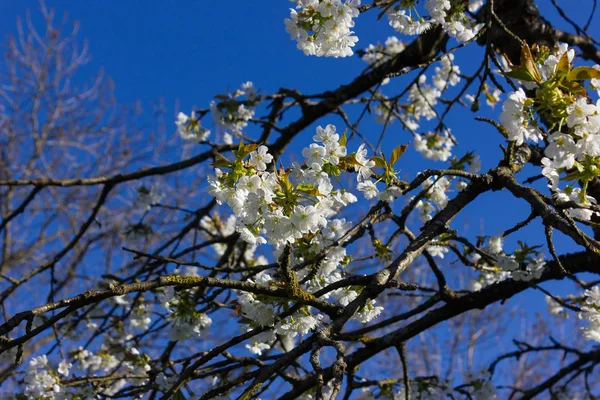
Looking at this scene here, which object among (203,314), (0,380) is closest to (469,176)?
(203,314)

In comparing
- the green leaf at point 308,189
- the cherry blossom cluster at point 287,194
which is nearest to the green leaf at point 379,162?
the cherry blossom cluster at point 287,194

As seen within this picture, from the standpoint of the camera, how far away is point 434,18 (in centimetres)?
243

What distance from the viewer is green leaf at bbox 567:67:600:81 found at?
133 cm

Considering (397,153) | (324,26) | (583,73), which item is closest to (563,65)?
(583,73)

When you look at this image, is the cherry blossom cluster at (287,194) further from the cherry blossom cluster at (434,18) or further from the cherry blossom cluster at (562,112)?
the cherry blossom cluster at (434,18)

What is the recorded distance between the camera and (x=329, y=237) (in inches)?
76.7

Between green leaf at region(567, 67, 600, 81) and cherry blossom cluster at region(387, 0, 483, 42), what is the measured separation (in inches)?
43.5

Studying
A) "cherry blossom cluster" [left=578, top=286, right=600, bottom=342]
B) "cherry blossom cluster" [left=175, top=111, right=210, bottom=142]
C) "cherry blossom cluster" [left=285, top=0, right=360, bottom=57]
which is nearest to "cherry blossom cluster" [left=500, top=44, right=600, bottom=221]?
"cherry blossom cluster" [left=285, top=0, right=360, bottom=57]

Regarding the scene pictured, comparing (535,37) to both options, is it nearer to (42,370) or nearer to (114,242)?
(42,370)

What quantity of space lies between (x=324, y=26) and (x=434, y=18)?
71 cm

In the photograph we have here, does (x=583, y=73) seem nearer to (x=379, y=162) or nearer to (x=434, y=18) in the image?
(x=379, y=162)

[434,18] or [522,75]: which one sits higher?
[434,18]

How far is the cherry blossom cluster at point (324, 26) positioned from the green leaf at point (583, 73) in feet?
2.62

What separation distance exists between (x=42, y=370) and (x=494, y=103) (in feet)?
10.4
